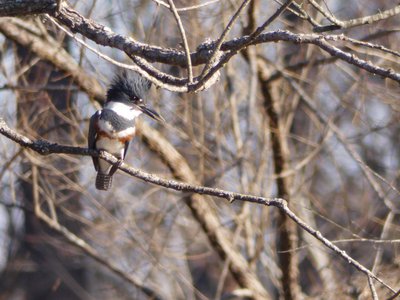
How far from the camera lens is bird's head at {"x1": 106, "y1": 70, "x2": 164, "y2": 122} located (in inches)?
176

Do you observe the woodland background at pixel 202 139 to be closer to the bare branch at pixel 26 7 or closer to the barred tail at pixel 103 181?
the barred tail at pixel 103 181

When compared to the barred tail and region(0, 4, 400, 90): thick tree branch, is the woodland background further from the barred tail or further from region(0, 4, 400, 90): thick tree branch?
region(0, 4, 400, 90): thick tree branch

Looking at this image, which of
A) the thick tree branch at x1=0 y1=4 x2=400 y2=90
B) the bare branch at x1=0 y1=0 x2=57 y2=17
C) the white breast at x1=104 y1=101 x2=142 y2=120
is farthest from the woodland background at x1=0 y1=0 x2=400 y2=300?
the bare branch at x1=0 y1=0 x2=57 y2=17

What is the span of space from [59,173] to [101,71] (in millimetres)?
804

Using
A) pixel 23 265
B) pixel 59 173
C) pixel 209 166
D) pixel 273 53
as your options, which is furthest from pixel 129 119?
pixel 23 265

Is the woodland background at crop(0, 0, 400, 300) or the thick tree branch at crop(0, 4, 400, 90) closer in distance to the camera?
the thick tree branch at crop(0, 4, 400, 90)

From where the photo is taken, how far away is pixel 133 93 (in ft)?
14.8

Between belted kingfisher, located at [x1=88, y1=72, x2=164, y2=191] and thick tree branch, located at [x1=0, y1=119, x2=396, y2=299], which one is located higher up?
belted kingfisher, located at [x1=88, y1=72, x2=164, y2=191]

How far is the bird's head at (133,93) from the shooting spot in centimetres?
447

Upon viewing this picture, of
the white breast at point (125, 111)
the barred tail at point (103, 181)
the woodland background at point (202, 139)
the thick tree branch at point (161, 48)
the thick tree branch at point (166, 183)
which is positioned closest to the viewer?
the thick tree branch at point (161, 48)

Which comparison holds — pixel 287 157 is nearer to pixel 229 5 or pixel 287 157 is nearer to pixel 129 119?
pixel 229 5

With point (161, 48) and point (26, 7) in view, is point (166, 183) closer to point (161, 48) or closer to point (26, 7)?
point (161, 48)

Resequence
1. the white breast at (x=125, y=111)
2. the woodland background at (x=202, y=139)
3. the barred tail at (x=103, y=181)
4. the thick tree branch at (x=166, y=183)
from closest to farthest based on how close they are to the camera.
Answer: the thick tree branch at (x=166, y=183), the white breast at (x=125, y=111), the barred tail at (x=103, y=181), the woodland background at (x=202, y=139)

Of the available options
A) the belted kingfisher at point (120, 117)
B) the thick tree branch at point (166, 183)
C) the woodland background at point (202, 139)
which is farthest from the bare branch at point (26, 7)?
the woodland background at point (202, 139)
